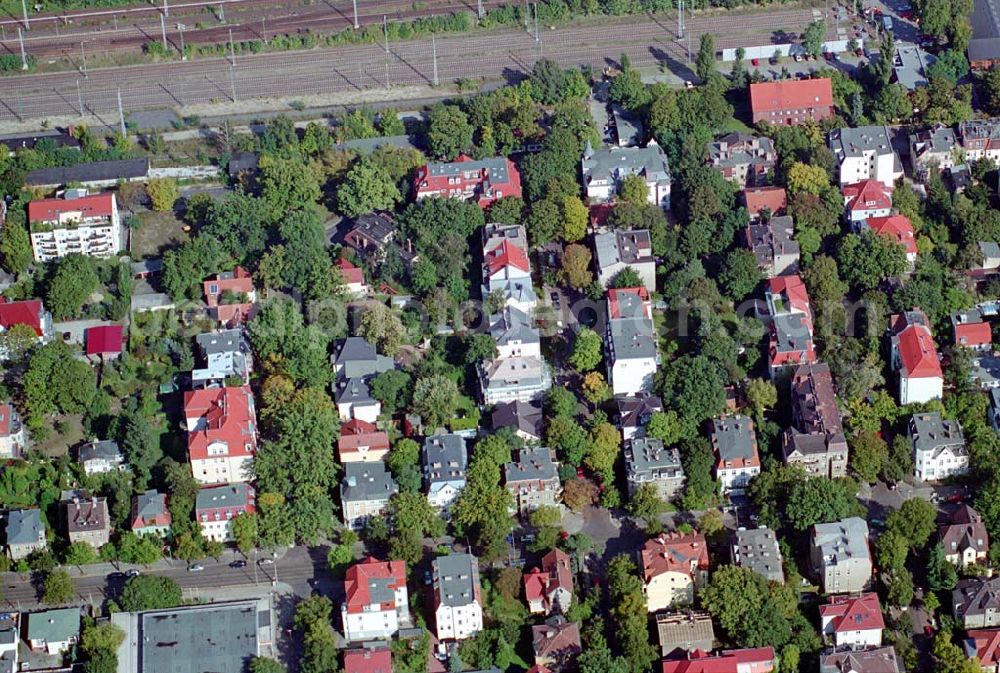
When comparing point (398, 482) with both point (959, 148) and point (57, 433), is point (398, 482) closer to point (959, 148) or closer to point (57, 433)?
point (57, 433)

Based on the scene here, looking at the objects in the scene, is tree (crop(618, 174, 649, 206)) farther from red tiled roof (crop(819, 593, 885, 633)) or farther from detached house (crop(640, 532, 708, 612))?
red tiled roof (crop(819, 593, 885, 633))

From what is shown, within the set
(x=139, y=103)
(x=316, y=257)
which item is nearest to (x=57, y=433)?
(x=316, y=257)

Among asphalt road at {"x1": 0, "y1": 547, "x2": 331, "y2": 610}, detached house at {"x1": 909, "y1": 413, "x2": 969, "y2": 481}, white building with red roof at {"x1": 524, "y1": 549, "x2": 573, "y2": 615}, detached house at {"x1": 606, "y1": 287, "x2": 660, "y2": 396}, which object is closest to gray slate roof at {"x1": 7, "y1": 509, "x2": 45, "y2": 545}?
asphalt road at {"x1": 0, "y1": 547, "x2": 331, "y2": 610}

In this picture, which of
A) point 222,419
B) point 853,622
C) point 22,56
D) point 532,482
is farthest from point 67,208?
point 853,622

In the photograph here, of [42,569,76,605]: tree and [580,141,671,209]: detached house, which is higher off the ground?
[580,141,671,209]: detached house

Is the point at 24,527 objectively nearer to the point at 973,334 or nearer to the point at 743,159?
the point at 743,159
